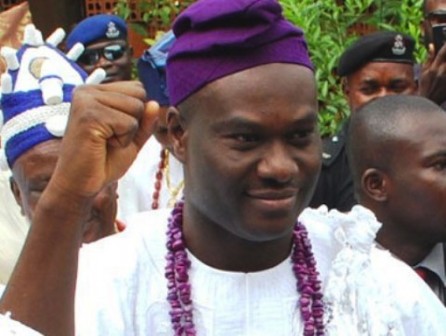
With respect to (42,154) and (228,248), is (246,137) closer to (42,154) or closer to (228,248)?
(228,248)

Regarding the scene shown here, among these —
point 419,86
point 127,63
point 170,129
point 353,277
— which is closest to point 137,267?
point 170,129

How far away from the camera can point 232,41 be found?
8.15ft

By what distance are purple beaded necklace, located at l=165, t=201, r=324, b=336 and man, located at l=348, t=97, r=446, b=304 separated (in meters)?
0.95

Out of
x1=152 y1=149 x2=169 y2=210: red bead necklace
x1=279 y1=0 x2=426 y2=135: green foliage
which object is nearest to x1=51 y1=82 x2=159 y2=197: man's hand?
x1=152 y1=149 x2=169 y2=210: red bead necklace

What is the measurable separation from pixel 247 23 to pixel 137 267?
608 millimetres

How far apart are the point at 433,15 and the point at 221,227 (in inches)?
132

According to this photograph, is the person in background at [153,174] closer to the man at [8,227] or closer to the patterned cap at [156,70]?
the patterned cap at [156,70]

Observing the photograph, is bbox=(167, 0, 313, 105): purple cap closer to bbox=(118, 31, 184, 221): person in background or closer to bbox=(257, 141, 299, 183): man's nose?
bbox=(257, 141, 299, 183): man's nose

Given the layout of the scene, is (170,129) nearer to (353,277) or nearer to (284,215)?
(284,215)

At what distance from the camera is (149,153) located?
5.12 meters

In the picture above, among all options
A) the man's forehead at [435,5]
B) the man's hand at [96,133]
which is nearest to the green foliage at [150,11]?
the man's forehead at [435,5]

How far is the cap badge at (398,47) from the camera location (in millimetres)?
5598

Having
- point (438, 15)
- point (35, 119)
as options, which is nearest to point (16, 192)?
point (35, 119)

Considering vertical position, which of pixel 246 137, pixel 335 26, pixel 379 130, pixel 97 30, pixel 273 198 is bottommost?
pixel 335 26
